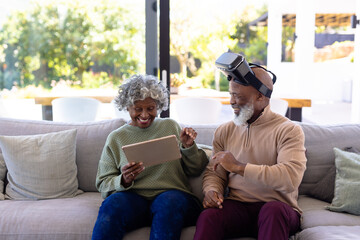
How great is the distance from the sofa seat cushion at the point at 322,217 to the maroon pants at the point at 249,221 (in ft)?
0.33

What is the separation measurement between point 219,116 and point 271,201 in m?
2.58

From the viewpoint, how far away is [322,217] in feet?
7.73

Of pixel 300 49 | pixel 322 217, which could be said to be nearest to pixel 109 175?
pixel 322 217

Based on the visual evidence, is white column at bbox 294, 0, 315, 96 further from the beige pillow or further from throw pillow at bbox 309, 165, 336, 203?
the beige pillow

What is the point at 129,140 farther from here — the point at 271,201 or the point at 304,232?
the point at 304,232

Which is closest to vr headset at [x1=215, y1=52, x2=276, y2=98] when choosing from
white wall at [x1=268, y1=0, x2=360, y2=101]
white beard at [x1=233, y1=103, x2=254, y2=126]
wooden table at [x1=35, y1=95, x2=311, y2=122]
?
white beard at [x1=233, y1=103, x2=254, y2=126]

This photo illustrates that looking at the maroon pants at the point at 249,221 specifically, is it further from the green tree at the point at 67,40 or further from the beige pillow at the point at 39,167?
the green tree at the point at 67,40

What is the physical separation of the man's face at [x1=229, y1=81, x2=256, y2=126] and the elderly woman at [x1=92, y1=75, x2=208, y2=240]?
26 cm

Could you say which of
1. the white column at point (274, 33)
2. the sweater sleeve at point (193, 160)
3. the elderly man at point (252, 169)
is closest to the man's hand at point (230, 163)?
the elderly man at point (252, 169)

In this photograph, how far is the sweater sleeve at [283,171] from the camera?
2121 millimetres

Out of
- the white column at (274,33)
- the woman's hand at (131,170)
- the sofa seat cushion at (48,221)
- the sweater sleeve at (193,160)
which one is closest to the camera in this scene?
the woman's hand at (131,170)

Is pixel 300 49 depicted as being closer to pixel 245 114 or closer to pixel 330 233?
pixel 245 114

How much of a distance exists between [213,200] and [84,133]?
1076mm

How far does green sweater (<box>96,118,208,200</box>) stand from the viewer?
2424 millimetres
